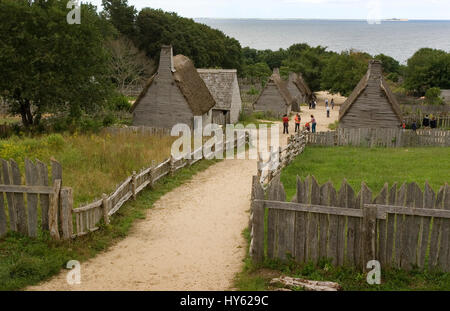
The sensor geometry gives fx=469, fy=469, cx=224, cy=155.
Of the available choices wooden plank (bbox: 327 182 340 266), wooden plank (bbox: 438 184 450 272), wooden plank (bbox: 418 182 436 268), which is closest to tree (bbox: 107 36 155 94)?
wooden plank (bbox: 327 182 340 266)

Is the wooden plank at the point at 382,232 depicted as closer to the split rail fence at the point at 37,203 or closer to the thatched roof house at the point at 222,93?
the split rail fence at the point at 37,203

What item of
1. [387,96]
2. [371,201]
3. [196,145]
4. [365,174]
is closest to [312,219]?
[371,201]

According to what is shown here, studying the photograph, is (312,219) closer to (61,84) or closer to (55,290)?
(55,290)

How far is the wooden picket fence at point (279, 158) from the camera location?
16819mm

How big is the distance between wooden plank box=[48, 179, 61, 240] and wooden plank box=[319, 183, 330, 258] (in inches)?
225

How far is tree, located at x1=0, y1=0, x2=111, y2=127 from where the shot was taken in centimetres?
2614

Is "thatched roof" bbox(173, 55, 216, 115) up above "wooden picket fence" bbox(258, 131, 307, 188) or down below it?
above

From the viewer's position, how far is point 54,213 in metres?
10.5

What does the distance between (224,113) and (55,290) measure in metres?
34.0

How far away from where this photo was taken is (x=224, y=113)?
4200cm

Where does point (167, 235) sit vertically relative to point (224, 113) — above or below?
below

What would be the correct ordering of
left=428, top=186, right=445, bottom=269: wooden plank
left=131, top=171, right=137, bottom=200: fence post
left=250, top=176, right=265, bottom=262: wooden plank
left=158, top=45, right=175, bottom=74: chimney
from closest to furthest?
left=428, top=186, right=445, bottom=269: wooden plank, left=250, top=176, right=265, bottom=262: wooden plank, left=131, top=171, right=137, bottom=200: fence post, left=158, top=45, right=175, bottom=74: chimney

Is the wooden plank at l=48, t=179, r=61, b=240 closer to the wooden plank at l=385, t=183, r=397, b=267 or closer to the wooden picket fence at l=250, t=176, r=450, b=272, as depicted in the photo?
the wooden picket fence at l=250, t=176, r=450, b=272
